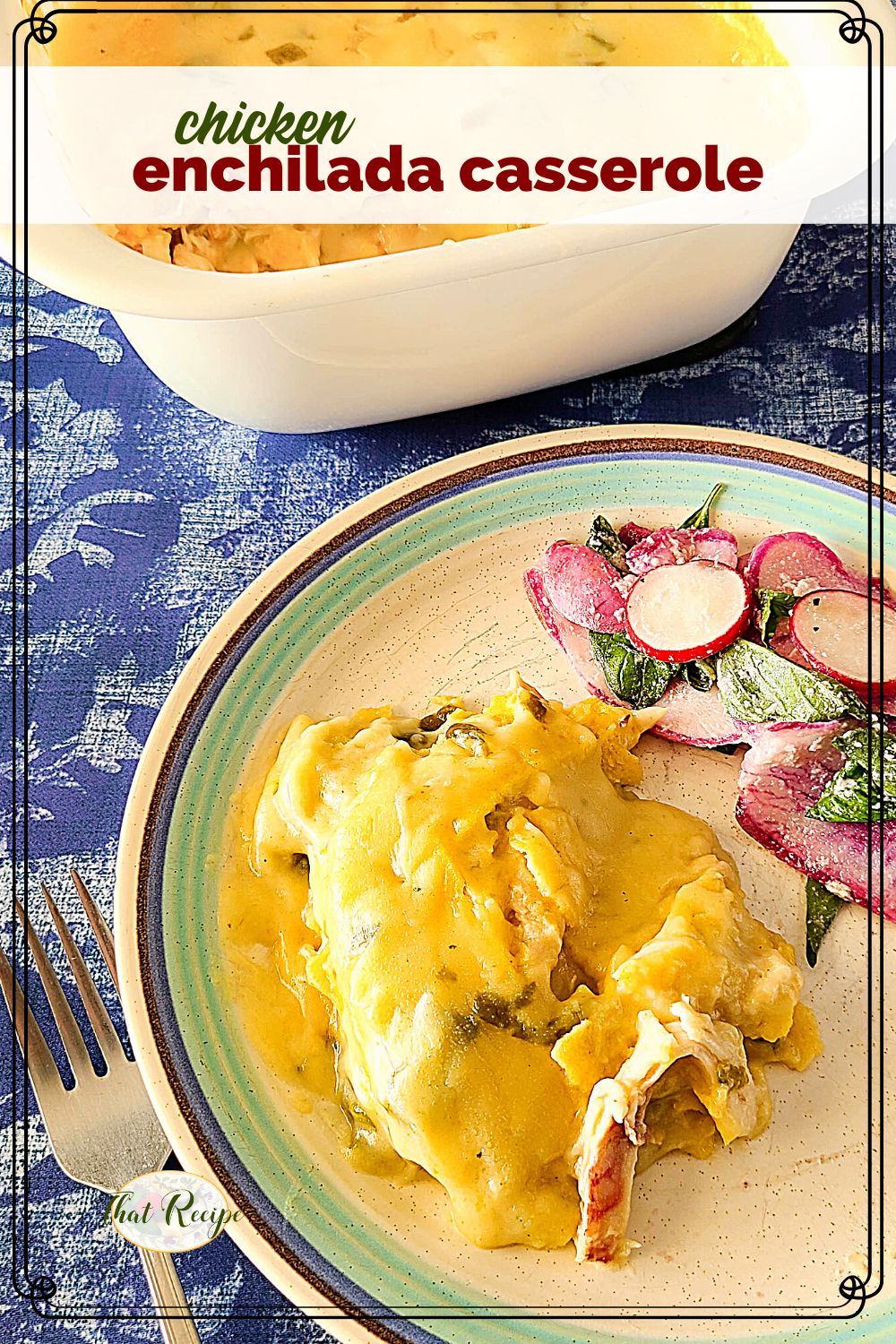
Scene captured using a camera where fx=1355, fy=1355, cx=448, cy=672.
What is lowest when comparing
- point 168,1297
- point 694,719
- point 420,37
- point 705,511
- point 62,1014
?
point 168,1297

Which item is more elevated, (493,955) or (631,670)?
(631,670)

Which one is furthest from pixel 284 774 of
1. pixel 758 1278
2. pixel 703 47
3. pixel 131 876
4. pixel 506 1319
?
pixel 703 47

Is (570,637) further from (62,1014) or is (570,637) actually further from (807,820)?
(62,1014)

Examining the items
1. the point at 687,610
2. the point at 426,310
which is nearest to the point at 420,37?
the point at 426,310

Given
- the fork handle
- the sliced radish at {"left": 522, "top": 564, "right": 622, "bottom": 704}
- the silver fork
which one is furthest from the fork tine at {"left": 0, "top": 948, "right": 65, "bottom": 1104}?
the sliced radish at {"left": 522, "top": 564, "right": 622, "bottom": 704}

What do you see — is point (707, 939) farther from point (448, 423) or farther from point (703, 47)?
point (703, 47)
